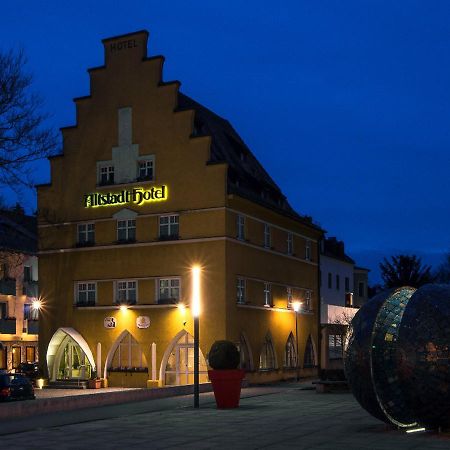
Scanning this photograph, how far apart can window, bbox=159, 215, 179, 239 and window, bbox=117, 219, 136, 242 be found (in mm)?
1870

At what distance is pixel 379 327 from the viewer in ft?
65.1

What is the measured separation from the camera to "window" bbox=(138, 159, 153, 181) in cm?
4847

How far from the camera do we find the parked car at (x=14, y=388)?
35000 millimetres

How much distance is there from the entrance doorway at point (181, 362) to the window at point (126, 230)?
21.6 ft

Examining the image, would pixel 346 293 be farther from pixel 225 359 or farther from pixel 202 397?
pixel 225 359

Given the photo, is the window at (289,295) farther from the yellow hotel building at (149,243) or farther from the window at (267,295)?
the window at (267,295)

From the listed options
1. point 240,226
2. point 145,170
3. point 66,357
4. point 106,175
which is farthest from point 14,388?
point 106,175

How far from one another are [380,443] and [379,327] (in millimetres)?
2681

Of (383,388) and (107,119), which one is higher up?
(107,119)

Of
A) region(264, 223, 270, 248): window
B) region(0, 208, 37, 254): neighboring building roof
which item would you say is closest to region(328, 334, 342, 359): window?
region(264, 223, 270, 248): window

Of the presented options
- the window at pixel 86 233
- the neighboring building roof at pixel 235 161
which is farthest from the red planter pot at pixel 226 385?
the window at pixel 86 233

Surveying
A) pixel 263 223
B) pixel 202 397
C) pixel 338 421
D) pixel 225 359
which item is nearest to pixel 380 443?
pixel 338 421

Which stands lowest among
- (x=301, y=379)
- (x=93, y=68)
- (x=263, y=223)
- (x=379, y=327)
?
(x=301, y=379)

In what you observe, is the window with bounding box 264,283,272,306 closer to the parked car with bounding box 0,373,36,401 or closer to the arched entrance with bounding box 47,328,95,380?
the arched entrance with bounding box 47,328,95,380
